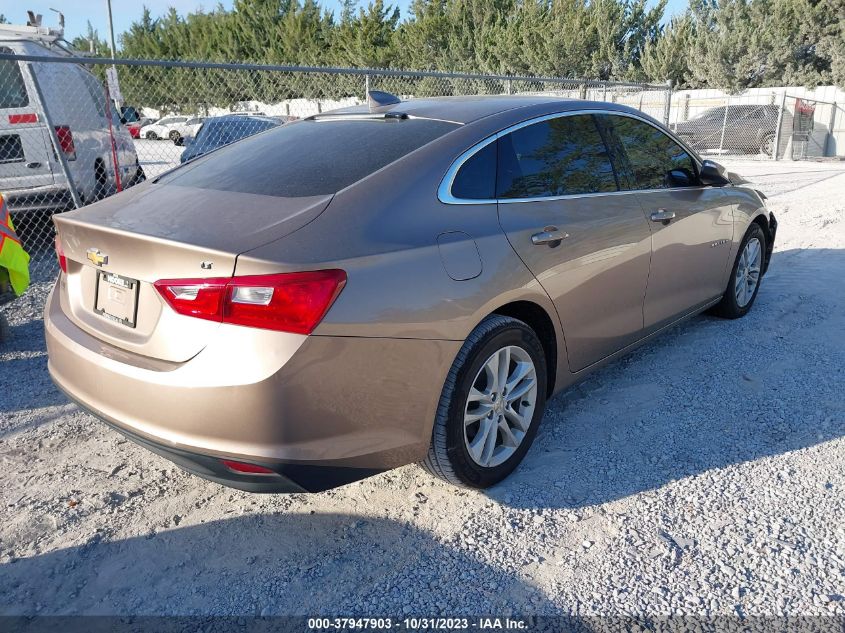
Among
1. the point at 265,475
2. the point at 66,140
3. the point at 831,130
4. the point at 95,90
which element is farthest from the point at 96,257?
the point at 831,130

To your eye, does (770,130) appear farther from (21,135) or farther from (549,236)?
(549,236)

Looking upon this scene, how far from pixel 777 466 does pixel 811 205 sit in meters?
9.02

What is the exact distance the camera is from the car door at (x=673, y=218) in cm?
373

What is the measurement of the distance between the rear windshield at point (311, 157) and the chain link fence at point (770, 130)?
20.6 meters

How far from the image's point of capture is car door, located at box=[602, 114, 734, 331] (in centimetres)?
373

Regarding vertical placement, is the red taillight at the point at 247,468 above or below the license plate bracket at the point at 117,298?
below

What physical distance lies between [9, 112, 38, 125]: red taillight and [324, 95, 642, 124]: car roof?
499 centimetres

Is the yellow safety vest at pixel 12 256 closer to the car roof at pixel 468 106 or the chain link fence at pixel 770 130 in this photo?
the car roof at pixel 468 106

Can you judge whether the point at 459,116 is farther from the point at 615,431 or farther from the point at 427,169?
the point at 615,431

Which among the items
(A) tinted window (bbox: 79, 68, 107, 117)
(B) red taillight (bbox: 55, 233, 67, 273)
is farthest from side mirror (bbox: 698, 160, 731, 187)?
(A) tinted window (bbox: 79, 68, 107, 117)

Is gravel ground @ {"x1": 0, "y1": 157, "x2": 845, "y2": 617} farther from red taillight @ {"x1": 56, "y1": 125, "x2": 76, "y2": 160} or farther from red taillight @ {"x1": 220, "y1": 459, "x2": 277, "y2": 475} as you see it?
red taillight @ {"x1": 56, "y1": 125, "x2": 76, "y2": 160}

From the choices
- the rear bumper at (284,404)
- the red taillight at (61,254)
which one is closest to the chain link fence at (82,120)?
the red taillight at (61,254)

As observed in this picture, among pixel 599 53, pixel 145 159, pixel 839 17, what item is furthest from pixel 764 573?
pixel 599 53

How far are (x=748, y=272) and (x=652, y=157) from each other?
5.35 feet
